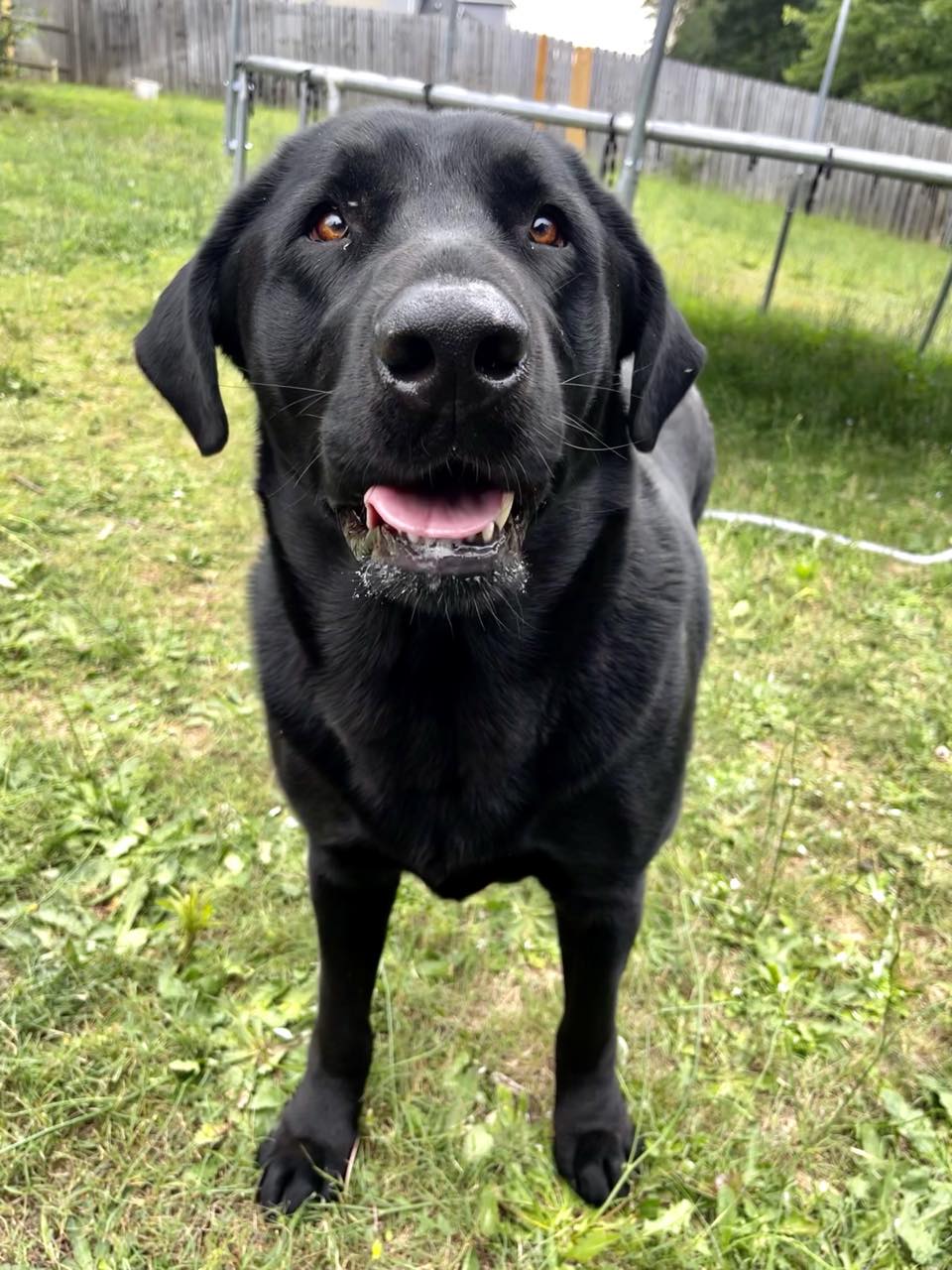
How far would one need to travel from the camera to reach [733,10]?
11.8 m

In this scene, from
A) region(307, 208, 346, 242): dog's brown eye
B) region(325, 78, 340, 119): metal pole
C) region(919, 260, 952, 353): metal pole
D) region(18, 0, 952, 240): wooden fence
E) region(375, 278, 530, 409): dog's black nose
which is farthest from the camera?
region(18, 0, 952, 240): wooden fence

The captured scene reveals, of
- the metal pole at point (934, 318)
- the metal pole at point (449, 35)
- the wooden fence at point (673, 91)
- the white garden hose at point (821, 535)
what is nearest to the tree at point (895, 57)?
the wooden fence at point (673, 91)

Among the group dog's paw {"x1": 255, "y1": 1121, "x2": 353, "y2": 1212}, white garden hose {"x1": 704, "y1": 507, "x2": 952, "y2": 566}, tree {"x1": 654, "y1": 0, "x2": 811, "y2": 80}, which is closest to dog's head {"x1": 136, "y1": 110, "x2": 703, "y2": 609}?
dog's paw {"x1": 255, "y1": 1121, "x2": 353, "y2": 1212}

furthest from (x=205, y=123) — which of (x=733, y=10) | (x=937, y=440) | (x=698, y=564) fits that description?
(x=698, y=564)

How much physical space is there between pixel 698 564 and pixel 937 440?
11.9ft

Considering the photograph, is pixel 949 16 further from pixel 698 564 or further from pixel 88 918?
pixel 88 918

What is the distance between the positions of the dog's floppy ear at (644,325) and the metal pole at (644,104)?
7.76 feet

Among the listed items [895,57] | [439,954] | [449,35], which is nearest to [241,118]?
[449,35]

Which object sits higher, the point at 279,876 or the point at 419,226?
the point at 419,226

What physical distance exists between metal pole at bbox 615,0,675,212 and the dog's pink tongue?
300 cm

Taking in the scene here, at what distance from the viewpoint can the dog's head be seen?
3.81 feet

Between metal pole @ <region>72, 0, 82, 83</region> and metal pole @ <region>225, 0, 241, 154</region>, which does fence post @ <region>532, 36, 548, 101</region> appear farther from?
metal pole @ <region>72, 0, 82, 83</region>

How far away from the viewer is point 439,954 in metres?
2.19

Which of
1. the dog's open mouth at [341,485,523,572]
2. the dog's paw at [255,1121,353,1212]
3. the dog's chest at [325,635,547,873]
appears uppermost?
the dog's open mouth at [341,485,523,572]
